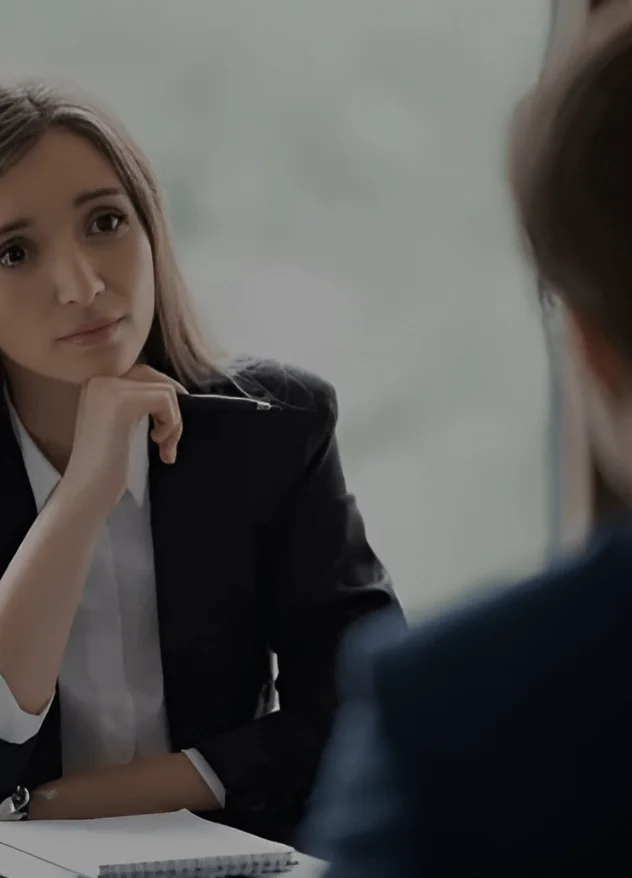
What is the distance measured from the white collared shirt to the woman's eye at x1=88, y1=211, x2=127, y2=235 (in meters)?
0.25

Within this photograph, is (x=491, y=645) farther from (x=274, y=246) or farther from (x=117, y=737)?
(x=274, y=246)

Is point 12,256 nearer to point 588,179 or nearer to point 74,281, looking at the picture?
point 74,281

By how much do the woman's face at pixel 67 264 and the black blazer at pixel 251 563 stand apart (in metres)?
0.12

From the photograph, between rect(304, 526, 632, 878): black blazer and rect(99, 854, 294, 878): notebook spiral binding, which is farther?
rect(99, 854, 294, 878): notebook spiral binding

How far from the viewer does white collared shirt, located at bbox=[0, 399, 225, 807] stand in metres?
1.56

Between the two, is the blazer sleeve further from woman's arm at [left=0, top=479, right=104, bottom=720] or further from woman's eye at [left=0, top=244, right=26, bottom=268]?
woman's eye at [left=0, top=244, right=26, bottom=268]

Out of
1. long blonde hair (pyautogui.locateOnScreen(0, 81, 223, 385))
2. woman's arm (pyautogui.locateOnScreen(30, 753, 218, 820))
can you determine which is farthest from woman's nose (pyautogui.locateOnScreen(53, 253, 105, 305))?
woman's arm (pyautogui.locateOnScreen(30, 753, 218, 820))

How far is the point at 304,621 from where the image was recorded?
63.0 inches

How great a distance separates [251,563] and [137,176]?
0.48 m

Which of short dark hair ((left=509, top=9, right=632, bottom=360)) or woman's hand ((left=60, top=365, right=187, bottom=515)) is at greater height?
short dark hair ((left=509, top=9, right=632, bottom=360))

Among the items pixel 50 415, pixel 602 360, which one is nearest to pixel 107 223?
pixel 50 415

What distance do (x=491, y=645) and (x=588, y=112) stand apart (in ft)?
0.83

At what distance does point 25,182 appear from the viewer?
1495 millimetres

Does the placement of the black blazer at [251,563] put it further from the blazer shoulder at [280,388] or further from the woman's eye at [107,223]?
the woman's eye at [107,223]
